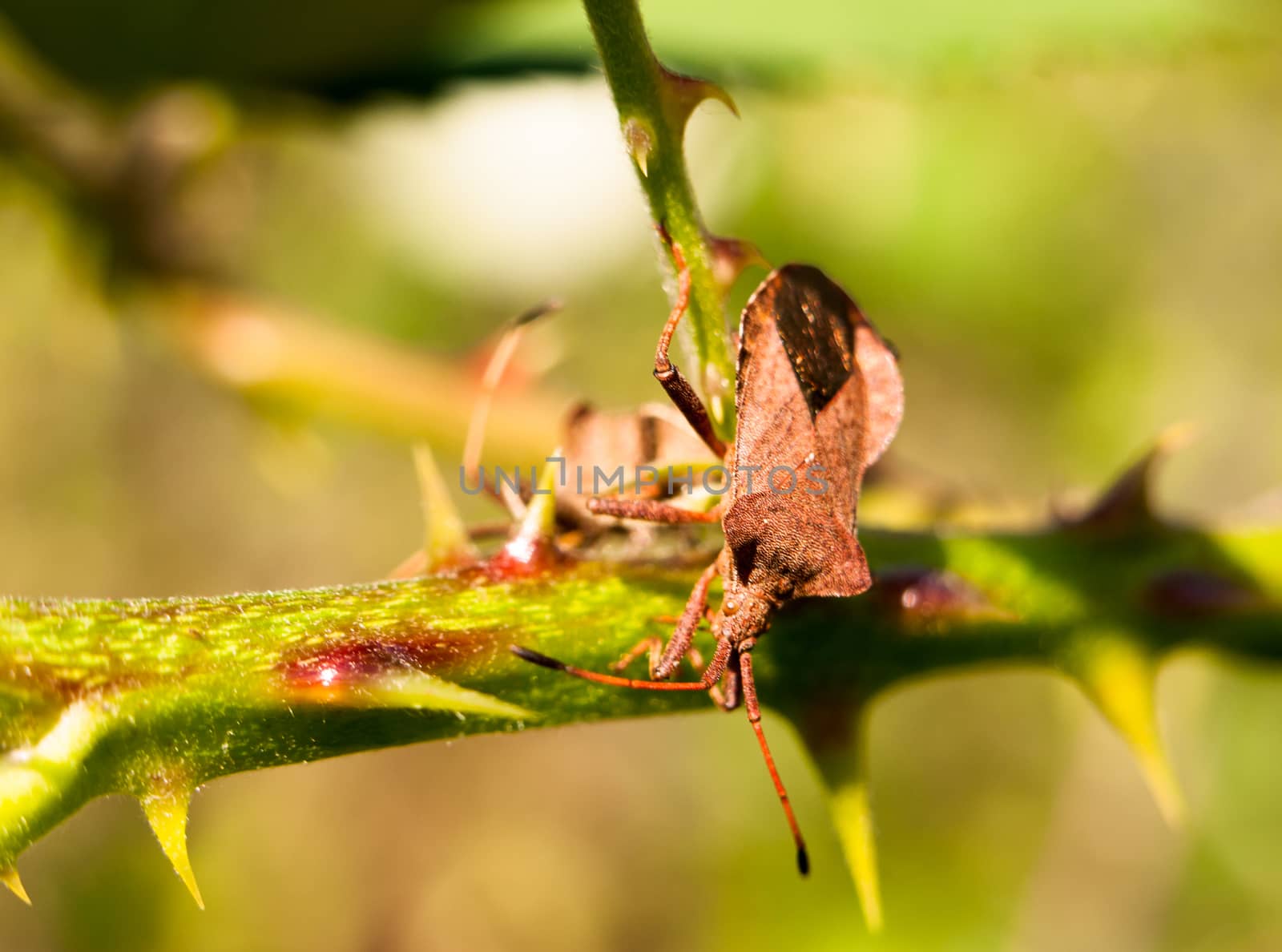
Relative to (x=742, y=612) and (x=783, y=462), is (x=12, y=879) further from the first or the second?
(x=783, y=462)

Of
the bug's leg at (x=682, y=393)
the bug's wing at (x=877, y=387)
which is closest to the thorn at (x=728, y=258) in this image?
the bug's leg at (x=682, y=393)

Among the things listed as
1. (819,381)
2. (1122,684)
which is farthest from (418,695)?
(1122,684)

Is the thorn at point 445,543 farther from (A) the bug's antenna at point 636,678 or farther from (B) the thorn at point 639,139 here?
(B) the thorn at point 639,139

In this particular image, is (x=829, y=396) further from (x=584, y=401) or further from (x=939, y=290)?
(x=939, y=290)

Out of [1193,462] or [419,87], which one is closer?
[419,87]

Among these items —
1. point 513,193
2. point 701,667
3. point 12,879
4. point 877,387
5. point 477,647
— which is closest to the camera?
point 12,879

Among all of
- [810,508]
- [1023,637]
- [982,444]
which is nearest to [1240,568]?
[1023,637]

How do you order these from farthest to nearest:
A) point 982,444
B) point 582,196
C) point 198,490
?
point 198,490 < point 982,444 < point 582,196
